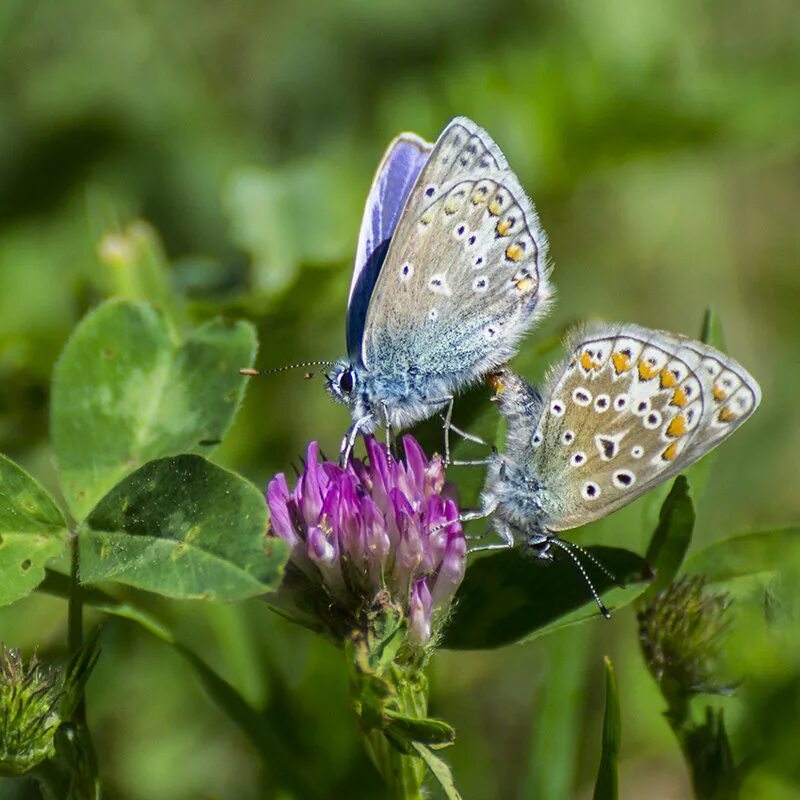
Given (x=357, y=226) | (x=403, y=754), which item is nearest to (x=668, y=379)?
(x=403, y=754)

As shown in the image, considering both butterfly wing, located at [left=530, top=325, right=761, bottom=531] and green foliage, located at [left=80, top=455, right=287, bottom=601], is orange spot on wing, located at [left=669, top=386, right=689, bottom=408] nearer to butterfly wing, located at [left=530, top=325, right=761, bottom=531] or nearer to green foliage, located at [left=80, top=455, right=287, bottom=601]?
butterfly wing, located at [left=530, top=325, right=761, bottom=531]

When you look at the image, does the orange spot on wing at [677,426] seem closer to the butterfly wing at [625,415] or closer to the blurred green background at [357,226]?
the butterfly wing at [625,415]

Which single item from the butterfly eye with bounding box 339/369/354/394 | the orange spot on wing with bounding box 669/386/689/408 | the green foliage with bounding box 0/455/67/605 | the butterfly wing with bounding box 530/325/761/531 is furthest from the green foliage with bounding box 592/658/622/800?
the butterfly eye with bounding box 339/369/354/394

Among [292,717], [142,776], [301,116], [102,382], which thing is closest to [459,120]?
[102,382]

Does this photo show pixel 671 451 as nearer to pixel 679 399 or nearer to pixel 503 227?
pixel 679 399

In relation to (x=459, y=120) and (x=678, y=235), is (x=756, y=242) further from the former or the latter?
(x=459, y=120)
